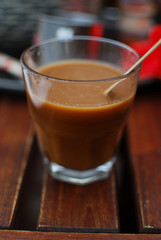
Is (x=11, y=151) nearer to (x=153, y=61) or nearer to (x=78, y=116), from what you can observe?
(x=78, y=116)

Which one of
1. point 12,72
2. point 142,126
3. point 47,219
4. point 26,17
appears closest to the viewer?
point 47,219

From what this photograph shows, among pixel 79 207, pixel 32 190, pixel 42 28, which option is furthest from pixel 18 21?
pixel 79 207

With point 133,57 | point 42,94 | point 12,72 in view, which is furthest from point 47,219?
point 12,72

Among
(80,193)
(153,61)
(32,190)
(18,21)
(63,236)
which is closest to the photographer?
(63,236)

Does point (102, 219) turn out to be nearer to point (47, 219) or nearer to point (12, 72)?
point (47, 219)

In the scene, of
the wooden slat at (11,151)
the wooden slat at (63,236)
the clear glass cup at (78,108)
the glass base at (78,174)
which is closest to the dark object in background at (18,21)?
the wooden slat at (11,151)

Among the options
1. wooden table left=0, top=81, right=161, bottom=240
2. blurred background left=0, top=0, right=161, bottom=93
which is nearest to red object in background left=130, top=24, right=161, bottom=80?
blurred background left=0, top=0, right=161, bottom=93
